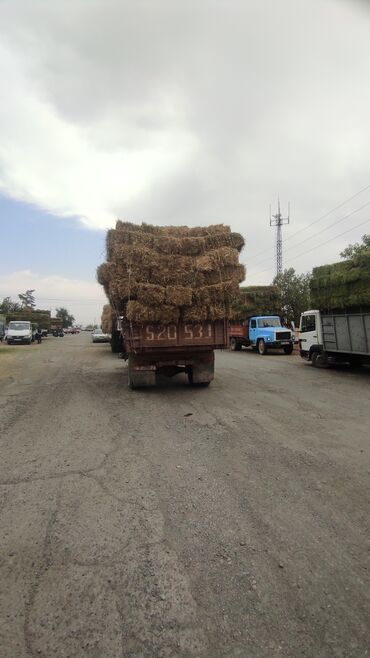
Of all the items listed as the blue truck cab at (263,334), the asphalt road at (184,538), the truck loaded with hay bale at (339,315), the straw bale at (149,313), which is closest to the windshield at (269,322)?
the blue truck cab at (263,334)

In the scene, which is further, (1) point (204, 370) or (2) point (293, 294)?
(2) point (293, 294)

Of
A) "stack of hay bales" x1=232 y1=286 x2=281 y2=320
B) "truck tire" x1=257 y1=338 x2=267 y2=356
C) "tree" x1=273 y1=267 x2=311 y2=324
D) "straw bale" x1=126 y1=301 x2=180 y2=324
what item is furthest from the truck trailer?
"tree" x1=273 y1=267 x2=311 y2=324

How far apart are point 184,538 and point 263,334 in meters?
20.1

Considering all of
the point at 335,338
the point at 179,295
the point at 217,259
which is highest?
the point at 217,259

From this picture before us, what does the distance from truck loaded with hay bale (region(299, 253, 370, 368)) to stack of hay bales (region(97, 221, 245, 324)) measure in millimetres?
5177

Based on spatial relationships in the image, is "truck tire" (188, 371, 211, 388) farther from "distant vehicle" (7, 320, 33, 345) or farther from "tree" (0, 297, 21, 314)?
"tree" (0, 297, 21, 314)

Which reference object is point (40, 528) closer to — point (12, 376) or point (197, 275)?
point (197, 275)

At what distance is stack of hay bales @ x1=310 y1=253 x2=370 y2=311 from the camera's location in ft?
39.4

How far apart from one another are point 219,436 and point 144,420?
4.97 feet

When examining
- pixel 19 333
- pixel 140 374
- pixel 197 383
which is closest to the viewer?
pixel 140 374

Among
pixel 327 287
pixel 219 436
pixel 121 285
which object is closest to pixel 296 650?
pixel 219 436

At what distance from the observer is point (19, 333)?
3238 cm

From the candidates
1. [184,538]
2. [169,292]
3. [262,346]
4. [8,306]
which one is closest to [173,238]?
[169,292]

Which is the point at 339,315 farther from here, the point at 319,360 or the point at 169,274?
the point at 169,274
